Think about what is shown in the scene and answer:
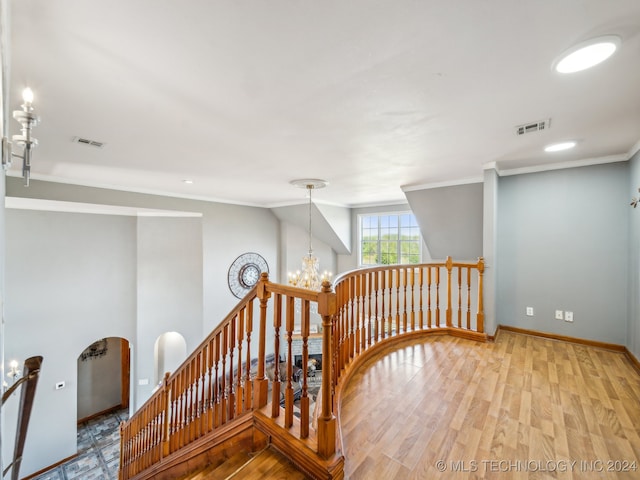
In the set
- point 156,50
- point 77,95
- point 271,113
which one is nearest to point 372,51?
point 271,113

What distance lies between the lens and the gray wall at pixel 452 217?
13.9 ft

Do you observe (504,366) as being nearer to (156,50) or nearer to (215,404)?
(215,404)

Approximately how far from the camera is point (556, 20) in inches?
46.1

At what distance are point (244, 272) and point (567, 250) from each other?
6051 millimetres

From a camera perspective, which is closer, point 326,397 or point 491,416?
point 326,397

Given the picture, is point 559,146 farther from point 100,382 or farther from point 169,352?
point 100,382

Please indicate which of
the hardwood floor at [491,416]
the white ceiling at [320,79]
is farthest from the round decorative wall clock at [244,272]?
the hardwood floor at [491,416]


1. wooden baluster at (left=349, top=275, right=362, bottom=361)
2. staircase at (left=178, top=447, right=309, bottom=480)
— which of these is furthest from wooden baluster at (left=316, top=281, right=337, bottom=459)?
wooden baluster at (left=349, top=275, right=362, bottom=361)

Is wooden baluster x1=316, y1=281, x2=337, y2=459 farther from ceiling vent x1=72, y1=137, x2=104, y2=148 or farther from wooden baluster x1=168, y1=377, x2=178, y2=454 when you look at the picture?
ceiling vent x1=72, y1=137, x2=104, y2=148

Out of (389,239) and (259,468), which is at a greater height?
(389,239)

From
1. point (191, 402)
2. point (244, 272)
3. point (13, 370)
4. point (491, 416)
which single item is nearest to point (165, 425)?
point (191, 402)

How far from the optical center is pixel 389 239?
6770mm

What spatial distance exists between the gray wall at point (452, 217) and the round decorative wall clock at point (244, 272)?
13.4ft

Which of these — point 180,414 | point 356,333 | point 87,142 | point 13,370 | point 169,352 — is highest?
point 87,142
